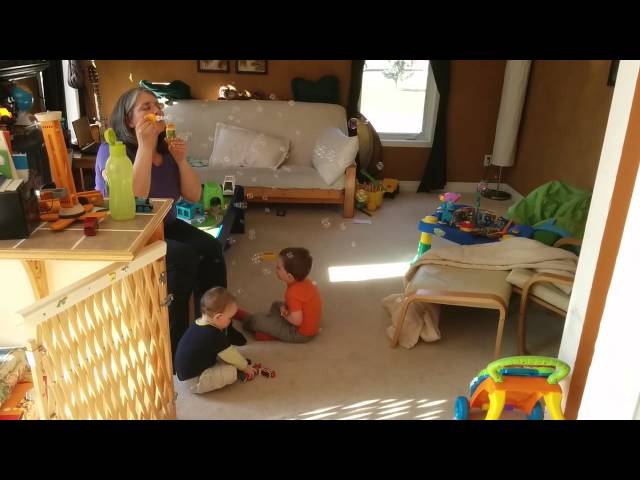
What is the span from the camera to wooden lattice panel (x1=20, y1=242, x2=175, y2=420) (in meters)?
1.16

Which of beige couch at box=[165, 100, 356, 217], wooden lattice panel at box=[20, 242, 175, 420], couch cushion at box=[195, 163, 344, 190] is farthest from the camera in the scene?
beige couch at box=[165, 100, 356, 217]

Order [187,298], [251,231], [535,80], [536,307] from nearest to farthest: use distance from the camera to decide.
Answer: [187,298] → [536,307] → [251,231] → [535,80]

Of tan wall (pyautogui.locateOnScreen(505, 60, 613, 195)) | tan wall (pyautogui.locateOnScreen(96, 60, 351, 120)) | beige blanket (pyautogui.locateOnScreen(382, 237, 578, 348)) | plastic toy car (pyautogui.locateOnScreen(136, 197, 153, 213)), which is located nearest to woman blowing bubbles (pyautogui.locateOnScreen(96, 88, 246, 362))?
plastic toy car (pyautogui.locateOnScreen(136, 197, 153, 213))

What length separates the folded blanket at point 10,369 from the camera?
1480 mm

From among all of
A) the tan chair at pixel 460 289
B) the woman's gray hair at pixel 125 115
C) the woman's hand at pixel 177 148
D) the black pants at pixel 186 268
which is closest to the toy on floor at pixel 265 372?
the black pants at pixel 186 268

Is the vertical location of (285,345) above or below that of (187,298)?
below

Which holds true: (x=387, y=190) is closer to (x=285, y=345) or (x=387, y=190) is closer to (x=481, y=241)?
(x=481, y=241)

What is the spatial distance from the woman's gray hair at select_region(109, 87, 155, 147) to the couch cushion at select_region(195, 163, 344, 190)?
1996 mm

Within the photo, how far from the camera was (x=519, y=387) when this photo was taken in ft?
5.74

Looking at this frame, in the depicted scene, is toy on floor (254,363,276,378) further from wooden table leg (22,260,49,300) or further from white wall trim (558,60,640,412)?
white wall trim (558,60,640,412)
